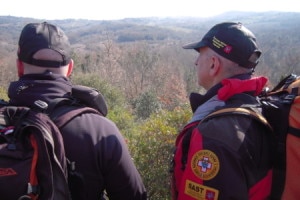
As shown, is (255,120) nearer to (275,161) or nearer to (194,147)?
(275,161)

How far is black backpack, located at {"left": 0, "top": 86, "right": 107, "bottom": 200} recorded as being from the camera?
1.67 metres

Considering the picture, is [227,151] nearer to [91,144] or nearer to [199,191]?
[199,191]

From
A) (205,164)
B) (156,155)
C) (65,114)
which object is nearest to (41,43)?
(65,114)

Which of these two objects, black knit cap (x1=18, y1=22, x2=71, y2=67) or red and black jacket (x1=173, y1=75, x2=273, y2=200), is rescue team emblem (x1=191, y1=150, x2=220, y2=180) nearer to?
red and black jacket (x1=173, y1=75, x2=273, y2=200)

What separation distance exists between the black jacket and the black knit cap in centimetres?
9

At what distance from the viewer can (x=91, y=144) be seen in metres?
1.99

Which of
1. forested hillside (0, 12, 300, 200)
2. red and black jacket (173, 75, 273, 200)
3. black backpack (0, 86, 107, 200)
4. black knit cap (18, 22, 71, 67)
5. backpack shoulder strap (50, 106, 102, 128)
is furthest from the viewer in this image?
forested hillside (0, 12, 300, 200)

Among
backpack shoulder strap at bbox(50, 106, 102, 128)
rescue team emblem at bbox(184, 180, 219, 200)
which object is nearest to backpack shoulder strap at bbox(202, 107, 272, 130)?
rescue team emblem at bbox(184, 180, 219, 200)

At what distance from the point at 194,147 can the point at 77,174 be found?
620 millimetres

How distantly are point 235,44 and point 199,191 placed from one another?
0.92 meters

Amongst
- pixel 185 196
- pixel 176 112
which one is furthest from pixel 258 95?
pixel 176 112

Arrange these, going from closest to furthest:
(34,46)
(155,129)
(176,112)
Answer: (34,46)
(155,129)
(176,112)

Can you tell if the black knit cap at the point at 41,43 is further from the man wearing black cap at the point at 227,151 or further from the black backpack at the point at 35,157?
the man wearing black cap at the point at 227,151

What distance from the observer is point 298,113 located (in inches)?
71.2
